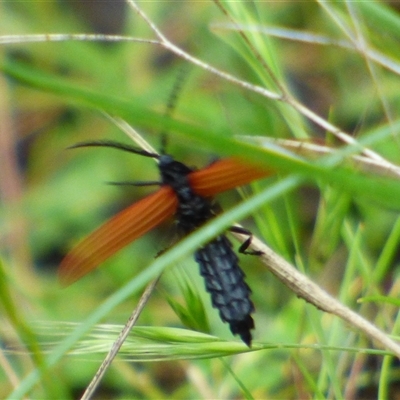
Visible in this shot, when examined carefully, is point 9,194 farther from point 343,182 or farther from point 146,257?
point 343,182

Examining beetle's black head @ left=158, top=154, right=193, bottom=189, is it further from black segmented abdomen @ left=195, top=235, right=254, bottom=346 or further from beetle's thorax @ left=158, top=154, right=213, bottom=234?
black segmented abdomen @ left=195, top=235, right=254, bottom=346

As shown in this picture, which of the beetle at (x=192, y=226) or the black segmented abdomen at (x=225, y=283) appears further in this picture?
the black segmented abdomen at (x=225, y=283)

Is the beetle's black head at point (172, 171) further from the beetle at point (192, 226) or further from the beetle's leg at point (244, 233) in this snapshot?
the beetle's leg at point (244, 233)

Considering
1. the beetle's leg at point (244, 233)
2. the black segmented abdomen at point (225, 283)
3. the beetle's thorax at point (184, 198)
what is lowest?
the black segmented abdomen at point (225, 283)

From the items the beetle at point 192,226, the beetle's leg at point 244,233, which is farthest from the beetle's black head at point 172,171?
the beetle's leg at point 244,233

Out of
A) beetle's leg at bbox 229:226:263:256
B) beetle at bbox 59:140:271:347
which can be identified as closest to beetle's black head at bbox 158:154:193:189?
beetle at bbox 59:140:271:347

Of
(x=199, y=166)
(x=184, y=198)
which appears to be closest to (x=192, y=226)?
(x=184, y=198)
